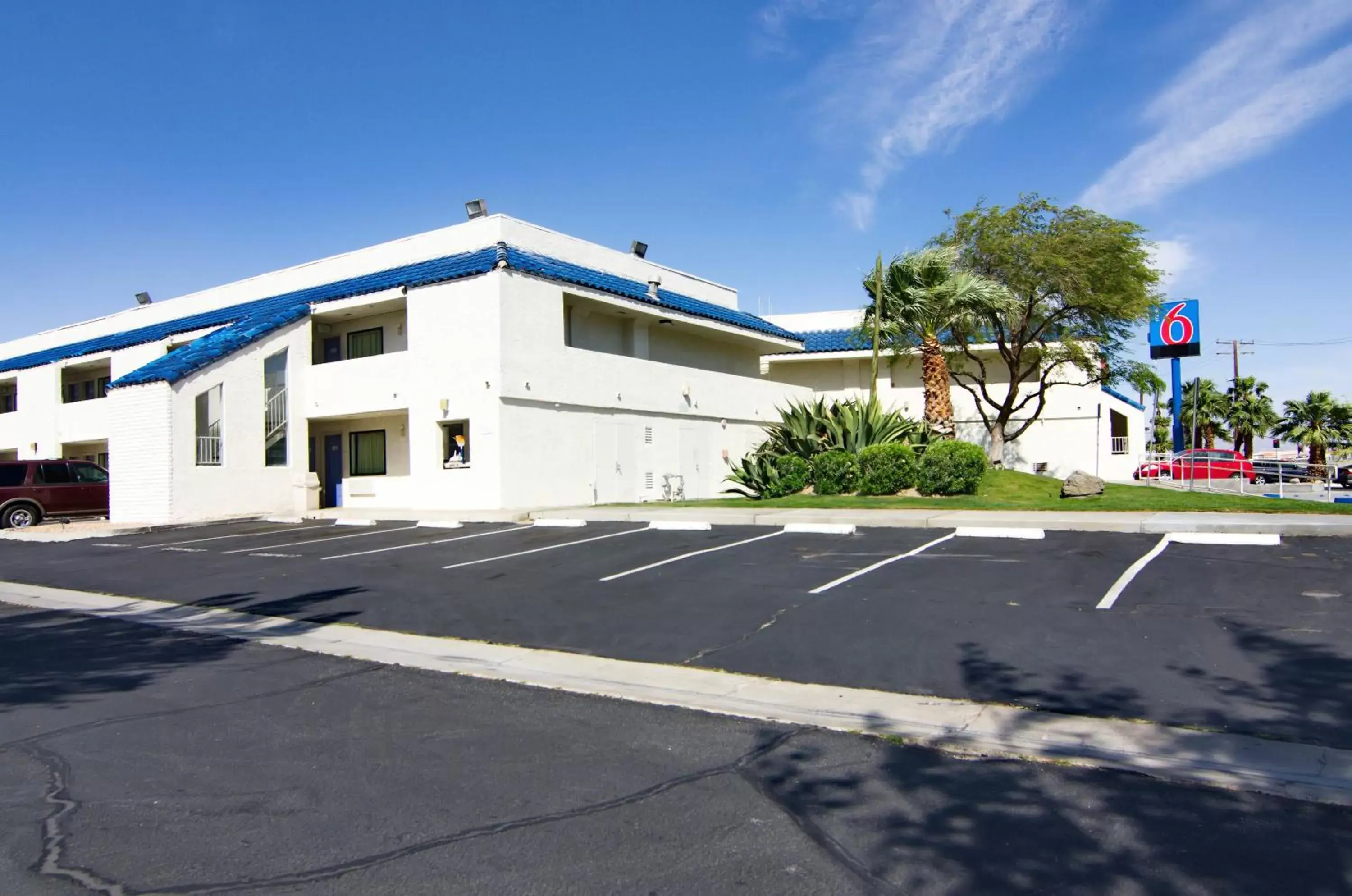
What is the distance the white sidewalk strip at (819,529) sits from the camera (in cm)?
1480

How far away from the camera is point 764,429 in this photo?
31.4 meters

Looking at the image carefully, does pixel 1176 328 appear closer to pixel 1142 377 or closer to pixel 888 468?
pixel 1142 377

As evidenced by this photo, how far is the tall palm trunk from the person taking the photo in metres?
24.4

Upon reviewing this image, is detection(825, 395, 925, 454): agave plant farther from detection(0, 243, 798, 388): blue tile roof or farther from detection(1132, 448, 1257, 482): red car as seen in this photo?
detection(1132, 448, 1257, 482): red car

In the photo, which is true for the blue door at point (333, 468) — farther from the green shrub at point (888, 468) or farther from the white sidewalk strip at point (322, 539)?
the green shrub at point (888, 468)

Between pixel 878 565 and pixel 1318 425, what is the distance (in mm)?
52930

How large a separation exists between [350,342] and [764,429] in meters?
13.3

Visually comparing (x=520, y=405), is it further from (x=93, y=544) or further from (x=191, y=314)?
(x=191, y=314)

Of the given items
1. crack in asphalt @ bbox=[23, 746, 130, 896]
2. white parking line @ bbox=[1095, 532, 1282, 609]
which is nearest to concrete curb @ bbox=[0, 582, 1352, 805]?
crack in asphalt @ bbox=[23, 746, 130, 896]

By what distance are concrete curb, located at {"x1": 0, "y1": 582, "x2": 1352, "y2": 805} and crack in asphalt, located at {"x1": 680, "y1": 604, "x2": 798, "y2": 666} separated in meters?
0.28

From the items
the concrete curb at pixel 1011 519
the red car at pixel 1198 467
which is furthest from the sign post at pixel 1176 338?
the concrete curb at pixel 1011 519

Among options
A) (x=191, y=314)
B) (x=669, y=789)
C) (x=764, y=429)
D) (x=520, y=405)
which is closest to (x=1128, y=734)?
(x=669, y=789)

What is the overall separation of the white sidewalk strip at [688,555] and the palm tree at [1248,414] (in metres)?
54.3

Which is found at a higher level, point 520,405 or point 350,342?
point 350,342
